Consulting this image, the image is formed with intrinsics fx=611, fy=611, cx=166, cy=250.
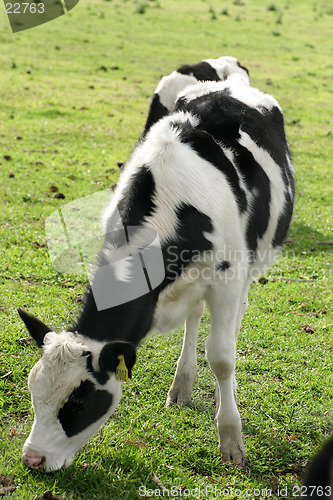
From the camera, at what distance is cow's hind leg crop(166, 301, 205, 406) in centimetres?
508

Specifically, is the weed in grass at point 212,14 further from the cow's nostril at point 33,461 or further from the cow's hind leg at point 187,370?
the cow's nostril at point 33,461

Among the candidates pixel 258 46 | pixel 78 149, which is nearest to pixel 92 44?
pixel 258 46

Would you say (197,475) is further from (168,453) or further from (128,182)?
(128,182)

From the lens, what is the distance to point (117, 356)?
11.9ft

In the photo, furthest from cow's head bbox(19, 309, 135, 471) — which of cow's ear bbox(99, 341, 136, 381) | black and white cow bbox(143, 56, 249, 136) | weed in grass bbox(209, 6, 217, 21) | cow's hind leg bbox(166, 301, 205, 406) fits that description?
weed in grass bbox(209, 6, 217, 21)

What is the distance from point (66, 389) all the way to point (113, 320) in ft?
1.64

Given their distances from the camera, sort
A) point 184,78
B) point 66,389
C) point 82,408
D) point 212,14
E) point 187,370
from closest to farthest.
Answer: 1. point 66,389
2. point 82,408
3. point 187,370
4. point 184,78
5. point 212,14

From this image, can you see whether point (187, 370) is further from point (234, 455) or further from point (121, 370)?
point (121, 370)

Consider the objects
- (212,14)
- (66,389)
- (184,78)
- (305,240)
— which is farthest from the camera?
(212,14)

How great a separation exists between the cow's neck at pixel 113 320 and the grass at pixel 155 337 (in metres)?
0.94

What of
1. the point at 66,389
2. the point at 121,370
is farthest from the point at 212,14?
the point at 66,389

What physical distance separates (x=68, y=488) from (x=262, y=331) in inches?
117

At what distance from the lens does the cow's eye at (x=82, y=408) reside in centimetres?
366

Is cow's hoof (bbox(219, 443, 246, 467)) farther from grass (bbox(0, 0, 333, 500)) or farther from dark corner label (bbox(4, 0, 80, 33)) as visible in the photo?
dark corner label (bbox(4, 0, 80, 33))
